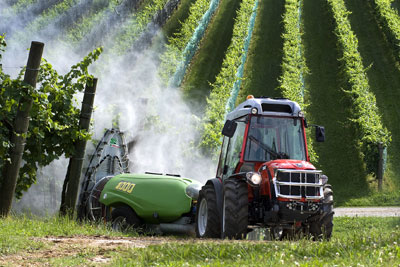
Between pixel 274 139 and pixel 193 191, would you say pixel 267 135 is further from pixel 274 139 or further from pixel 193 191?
pixel 193 191

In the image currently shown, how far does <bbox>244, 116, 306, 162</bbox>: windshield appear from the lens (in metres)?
11.1

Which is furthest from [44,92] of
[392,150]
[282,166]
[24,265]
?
[392,150]

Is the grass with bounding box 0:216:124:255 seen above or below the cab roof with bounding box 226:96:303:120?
below

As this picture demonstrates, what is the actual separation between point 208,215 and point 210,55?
94.8 feet

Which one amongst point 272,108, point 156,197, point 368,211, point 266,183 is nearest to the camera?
point 266,183

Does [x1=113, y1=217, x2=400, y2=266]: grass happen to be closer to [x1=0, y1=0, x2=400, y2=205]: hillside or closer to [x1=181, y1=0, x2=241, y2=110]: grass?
[x1=0, y1=0, x2=400, y2=205]: hillside

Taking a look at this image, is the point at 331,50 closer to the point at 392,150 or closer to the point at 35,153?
the point at 392,150

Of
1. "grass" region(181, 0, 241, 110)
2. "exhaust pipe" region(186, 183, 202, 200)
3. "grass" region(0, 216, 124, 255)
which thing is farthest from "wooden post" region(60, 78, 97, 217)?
"grass" region(181, 0, 241, 110)

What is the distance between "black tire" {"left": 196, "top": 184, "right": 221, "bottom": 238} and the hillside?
6.56 meters

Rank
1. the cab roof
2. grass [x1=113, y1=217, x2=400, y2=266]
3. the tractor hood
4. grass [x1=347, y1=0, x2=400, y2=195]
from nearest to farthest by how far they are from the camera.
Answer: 1. grass [x1=113, y1=217, x2=400, y2=266]
2. the tractor hood
3. the cab roof
4. grass [x1=347, y1=0, x2=400, y2=195]

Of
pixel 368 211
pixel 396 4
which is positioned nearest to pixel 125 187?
pixel 368 211

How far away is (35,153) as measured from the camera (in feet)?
44.0

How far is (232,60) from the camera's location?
35031 mm

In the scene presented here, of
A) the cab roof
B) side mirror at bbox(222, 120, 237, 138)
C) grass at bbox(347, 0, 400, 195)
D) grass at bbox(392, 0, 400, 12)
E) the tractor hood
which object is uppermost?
grass at bbox(392, 0, 400, 12)
